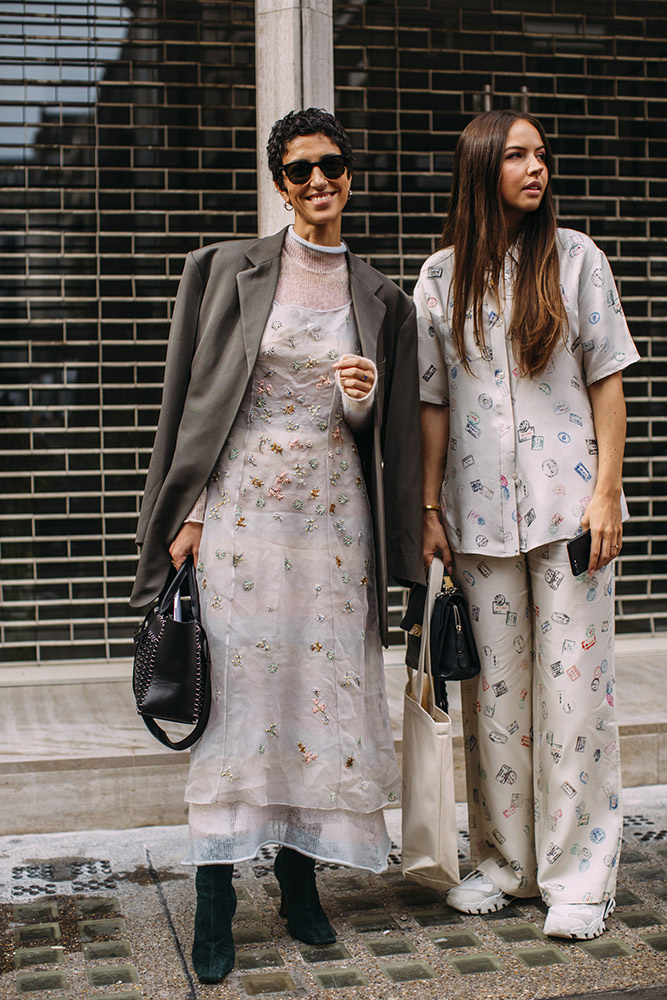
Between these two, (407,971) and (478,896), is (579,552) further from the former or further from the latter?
(407,971)

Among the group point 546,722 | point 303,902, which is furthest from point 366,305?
point 303,902

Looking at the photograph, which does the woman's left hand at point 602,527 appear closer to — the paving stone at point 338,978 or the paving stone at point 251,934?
the paving stone at point 338,978

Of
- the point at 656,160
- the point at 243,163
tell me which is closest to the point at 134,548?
the point at 243,163

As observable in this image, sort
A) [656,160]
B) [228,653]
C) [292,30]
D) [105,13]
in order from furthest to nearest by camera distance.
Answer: [656,160], [105,13], [292,30], [228,653]

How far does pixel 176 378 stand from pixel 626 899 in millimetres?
2083

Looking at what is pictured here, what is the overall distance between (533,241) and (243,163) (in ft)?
9.40

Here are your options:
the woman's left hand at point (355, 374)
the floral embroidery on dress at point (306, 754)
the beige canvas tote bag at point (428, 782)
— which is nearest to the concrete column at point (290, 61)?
the woman's left hand at point (355, 374)

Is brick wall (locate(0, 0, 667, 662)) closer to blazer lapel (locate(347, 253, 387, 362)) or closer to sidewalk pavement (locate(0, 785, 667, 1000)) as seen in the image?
sidewalk pavement (locate(0, 785, 667, 1000))

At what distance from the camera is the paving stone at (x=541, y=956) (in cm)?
306

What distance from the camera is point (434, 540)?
3.38 metres

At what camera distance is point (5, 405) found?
18.6 ft

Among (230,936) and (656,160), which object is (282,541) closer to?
(230,936)

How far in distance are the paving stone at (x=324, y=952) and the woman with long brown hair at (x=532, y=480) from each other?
438mm

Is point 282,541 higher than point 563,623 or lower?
higher
